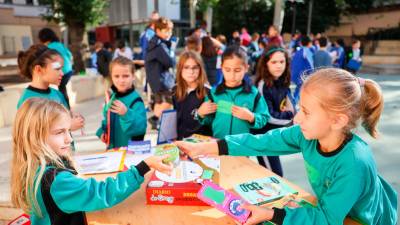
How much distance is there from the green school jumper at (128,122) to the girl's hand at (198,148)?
870mm

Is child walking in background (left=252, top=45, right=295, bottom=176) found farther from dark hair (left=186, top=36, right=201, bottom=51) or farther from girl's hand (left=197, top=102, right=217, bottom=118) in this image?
dark hair (left=186, top=36, right=201, bottom=51)

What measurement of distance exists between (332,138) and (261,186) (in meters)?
0.44

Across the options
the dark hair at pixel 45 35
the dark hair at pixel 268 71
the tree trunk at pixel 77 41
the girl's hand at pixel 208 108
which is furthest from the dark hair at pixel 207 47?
the tree trunk at pixel 77 41

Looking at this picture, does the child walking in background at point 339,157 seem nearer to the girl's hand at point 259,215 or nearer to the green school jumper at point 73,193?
the girl's hand at point 259,215

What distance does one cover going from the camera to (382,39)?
61.0 ft

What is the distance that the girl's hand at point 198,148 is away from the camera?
168 cm

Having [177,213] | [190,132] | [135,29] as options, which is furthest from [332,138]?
[135,29]

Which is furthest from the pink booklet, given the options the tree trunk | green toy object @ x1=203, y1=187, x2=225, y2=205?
the tree trunk

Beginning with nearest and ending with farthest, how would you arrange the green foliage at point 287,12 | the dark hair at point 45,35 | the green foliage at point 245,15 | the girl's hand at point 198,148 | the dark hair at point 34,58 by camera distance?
the girl's hand at point 198,148
the dark hair at point 34,58
the dark hair at point 45,35
the green foliage at point 287,12
the green foliage at point 245,15

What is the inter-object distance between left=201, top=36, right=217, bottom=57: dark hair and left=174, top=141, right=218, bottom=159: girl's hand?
11.8 feet

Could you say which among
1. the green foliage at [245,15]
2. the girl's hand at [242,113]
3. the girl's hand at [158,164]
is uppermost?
the green foliage at [245,15]

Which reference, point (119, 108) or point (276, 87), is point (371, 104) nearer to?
point (276, 87)

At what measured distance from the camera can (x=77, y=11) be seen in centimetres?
816

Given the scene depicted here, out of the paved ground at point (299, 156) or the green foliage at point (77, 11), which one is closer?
the paved ground at point (299, 156)
